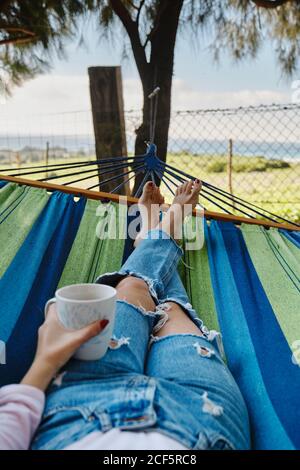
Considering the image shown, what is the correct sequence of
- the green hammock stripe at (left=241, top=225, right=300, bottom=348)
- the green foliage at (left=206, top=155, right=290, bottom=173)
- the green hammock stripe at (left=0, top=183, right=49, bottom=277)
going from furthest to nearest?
the green foliage at (left=206, top=155, right=290, bottom=173)
the green hammock stripe at (left=0, top=183, right=49, bottom=277)
the green hammock stripe at (left=241, top=225, right=300, bottom=348)

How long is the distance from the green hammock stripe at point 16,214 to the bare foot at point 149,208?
31 centimetres

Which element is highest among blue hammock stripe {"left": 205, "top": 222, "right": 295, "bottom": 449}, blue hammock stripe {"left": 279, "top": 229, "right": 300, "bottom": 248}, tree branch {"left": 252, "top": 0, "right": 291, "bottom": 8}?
tree branch {"left": 252, "top": 0, "right": 291, "bottom": 8}

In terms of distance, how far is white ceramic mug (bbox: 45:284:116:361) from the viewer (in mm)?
713

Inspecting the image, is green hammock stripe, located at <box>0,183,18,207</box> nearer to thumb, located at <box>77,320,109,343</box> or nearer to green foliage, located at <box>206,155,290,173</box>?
thumb, located at <box>77,320,109,343</box>

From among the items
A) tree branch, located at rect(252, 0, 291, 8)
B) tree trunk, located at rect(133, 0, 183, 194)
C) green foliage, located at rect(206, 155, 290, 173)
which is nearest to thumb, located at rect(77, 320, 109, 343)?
tree trunk, located at rect(133, 0, 183, 194)

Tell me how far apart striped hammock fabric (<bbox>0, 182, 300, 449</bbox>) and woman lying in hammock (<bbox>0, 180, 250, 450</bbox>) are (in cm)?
9

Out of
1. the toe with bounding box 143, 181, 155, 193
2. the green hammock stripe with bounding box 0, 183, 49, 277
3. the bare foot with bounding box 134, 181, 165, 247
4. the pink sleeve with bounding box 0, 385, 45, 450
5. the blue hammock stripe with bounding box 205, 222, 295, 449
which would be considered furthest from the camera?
the toe with bounding box 143, 181, 155, 193

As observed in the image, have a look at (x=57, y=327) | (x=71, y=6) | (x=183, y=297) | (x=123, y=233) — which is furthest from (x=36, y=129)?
(x=57, y=327)

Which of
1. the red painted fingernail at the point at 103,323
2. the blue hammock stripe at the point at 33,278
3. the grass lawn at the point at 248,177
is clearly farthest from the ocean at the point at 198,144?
the red painted fingernail at the point at 103,323

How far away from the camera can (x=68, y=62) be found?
11.7ft

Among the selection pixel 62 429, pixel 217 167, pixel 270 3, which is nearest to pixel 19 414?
pixel 62 429

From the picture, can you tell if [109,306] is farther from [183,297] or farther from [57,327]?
[183,297]

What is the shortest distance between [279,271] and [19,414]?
918 mm

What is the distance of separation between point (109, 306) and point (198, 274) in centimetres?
68
